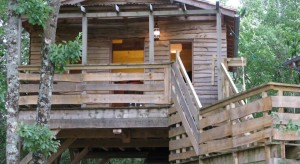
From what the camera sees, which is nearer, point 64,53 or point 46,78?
point 64,53

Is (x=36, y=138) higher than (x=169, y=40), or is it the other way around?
(x=169, y=40)

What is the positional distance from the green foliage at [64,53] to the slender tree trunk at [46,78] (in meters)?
0.16

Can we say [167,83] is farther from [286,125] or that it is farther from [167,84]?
[286,125]

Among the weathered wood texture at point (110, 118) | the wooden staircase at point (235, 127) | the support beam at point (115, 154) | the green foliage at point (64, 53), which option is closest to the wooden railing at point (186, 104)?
the wooden staircase at point (235, 127)

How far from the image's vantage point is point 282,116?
7.42 meters

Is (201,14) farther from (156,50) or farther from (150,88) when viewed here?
(150,88)

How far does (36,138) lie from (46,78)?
138 cm

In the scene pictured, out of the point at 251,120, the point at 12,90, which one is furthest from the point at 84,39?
the point at 251,120

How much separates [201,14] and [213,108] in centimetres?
446

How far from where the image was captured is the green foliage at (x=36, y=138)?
8.59 m

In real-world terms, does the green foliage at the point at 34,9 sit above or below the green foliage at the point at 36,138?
above

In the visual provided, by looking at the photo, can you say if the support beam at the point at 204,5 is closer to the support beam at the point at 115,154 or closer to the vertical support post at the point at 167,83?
the vertical support post at the point at 167,83

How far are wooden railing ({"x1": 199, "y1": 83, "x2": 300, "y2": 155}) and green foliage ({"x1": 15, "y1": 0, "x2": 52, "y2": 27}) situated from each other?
361 cm

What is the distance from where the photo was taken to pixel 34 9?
9.16m
